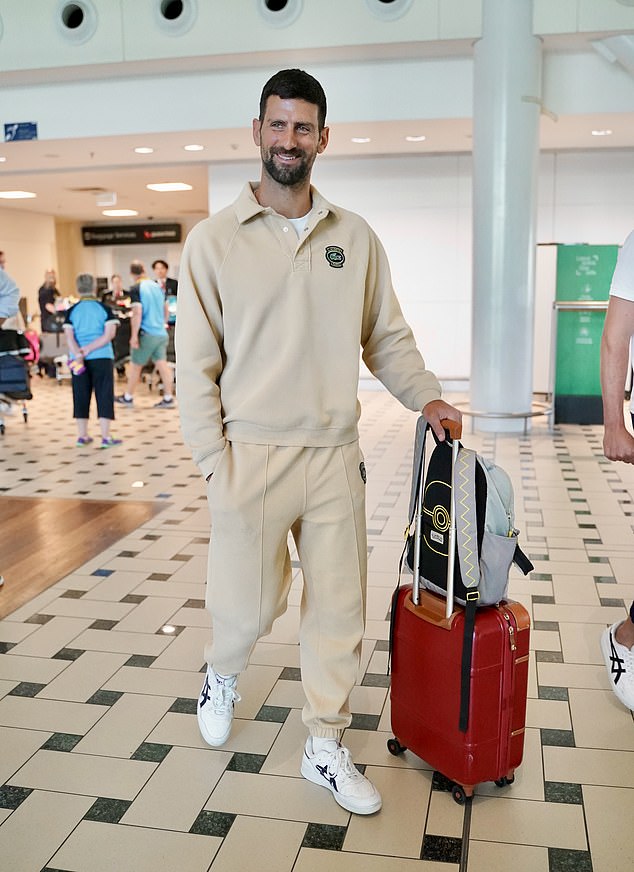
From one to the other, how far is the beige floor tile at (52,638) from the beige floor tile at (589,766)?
1.89m

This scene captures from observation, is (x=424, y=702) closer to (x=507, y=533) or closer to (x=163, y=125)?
(x=507, y=533)

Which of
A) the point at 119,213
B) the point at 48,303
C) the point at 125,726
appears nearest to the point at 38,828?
the point at 125,726

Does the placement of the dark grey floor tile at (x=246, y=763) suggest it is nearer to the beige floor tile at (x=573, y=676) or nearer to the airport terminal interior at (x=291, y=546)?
the airport terminal interior at (x=291, y=546)

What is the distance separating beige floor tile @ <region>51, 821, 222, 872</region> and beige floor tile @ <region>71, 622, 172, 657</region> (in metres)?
1.15

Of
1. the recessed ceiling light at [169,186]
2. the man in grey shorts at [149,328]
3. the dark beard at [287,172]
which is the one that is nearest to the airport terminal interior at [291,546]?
the recessed ceiling light at [169,186]

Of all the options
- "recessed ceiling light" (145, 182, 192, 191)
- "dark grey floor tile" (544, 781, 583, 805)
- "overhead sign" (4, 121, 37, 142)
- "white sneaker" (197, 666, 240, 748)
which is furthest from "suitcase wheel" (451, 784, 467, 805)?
"recessed ceiling light" (145, 182, 192, 191)

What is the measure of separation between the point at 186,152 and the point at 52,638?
9675mm

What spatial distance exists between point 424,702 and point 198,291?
1290mm

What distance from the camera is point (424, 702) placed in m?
2.43

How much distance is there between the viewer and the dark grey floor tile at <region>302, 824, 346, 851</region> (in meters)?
2.19

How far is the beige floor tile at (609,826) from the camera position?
213cm

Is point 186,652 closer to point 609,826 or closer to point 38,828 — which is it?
point 38,828

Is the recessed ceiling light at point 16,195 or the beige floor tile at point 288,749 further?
the recessed ceiling light at point 16,195

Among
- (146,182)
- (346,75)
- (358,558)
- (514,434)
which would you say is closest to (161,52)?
(346,75)
